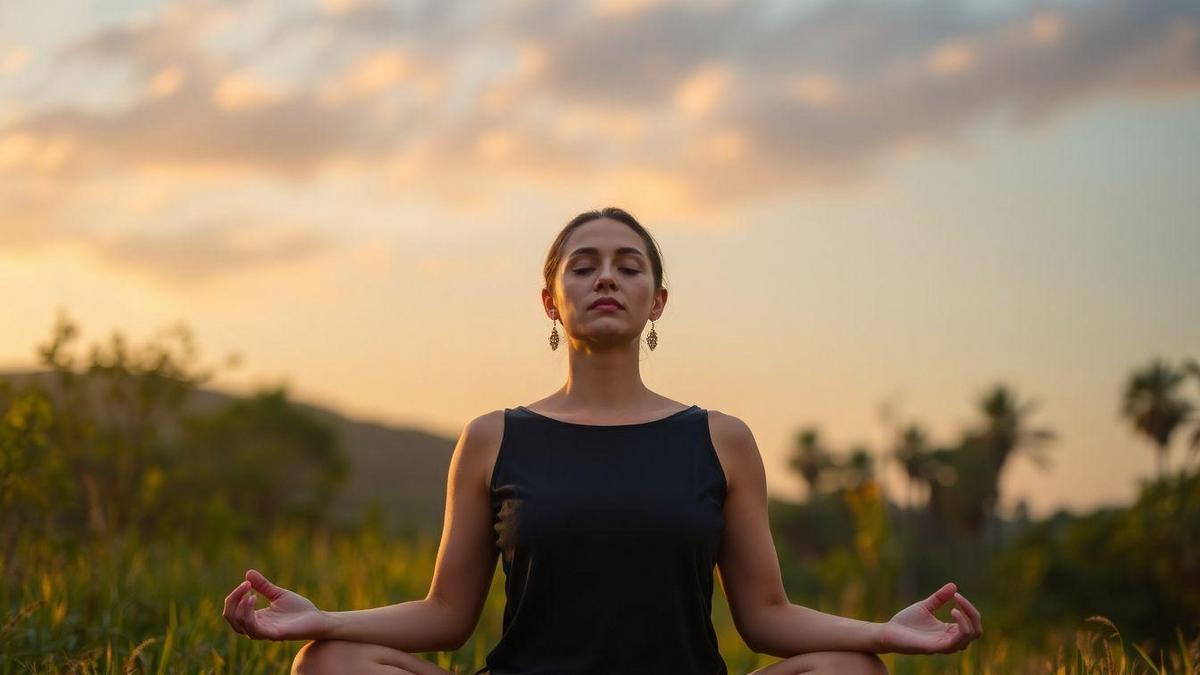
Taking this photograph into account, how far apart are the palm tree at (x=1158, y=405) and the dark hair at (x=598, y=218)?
186 ft

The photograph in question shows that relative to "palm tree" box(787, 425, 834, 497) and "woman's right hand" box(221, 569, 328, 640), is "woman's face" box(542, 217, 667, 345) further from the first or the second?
"palm tree" box(787, 425, 834, 497)

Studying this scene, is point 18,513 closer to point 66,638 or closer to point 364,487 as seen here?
point 66,638

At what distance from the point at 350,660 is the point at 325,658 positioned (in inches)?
3.0

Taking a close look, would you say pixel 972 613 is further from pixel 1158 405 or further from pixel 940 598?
pixel 1158 405

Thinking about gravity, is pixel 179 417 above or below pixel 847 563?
above

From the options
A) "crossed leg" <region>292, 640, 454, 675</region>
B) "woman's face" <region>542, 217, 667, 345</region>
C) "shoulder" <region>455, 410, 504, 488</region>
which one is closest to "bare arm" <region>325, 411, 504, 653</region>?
"shoulder" <region>455, 410, 504, 488</region>

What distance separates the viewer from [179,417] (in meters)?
11.5

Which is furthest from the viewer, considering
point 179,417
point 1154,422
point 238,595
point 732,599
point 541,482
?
point 1154,422

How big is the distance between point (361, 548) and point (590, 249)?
874 cm

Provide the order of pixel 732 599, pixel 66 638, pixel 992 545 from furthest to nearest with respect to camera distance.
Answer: pixel 992 545 < pixel 66 638 < pixel 732 599

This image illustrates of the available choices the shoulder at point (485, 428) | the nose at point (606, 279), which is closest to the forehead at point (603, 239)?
the nose at point (606, 279)

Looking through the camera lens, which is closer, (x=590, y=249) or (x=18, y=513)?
(x=590, y=249)

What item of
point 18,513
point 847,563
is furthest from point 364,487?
point 18,513

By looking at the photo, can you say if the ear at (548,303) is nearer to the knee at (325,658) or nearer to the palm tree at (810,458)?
the knee at (325,658)
